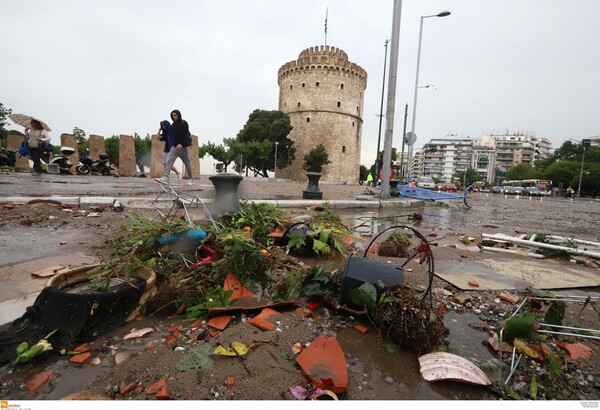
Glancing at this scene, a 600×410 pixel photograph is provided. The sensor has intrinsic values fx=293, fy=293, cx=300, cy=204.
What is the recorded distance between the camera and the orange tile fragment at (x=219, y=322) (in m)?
1.73

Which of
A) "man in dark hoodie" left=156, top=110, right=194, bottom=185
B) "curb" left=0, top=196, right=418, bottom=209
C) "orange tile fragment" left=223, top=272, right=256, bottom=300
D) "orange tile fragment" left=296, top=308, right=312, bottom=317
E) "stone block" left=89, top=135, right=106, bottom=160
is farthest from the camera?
"stone block" left=89, top=135, right=106, bottom=160

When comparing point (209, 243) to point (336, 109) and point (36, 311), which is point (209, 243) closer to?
point (36, 311)

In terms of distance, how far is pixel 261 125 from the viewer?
41.6 metres

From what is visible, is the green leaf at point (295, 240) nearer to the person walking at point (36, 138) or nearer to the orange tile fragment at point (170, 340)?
the orange tile fragment at point (170, 340)

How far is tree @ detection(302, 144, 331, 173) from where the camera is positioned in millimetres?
40344

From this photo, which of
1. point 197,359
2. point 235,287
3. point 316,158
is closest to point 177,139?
point 235,287

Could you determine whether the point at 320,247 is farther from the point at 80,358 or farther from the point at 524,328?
the point at 80,358

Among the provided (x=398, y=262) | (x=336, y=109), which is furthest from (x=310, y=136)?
(x=398, y=262)

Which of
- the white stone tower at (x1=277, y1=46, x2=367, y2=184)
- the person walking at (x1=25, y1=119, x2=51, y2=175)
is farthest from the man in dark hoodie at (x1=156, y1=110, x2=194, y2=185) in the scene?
the white stone tower at (x1=277, y1=46, x2=367, y2=184)

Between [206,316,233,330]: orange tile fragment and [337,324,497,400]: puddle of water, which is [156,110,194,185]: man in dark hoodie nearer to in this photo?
[206,316,233,330]: orange tile fragment

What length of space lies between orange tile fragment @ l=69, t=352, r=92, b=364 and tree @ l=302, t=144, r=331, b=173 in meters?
38.9

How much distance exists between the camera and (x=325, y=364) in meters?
1.42

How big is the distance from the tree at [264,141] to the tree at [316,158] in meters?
3.64

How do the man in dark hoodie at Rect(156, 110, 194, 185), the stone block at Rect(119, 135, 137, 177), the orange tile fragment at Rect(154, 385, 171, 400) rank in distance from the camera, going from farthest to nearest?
the stone block at Rect(119, 135, 137, 177) → the man in dark hoodie at Rect(156, 110, 194, 185) → the orange tile fragment at Rect(154, 385, 171, 400)
